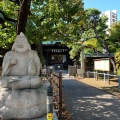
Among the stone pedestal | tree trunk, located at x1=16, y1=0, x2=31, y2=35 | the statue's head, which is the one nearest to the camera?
the stone pedestal

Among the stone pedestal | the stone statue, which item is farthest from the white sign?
the stone pedestal

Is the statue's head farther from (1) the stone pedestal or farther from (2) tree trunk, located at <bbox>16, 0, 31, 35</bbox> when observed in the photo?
(2) tree trunk, located at <bbox>16, 0, 31, 35</bbox>

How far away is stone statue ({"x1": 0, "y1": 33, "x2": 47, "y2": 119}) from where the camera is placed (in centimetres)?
458

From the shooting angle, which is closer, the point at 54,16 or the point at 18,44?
the point at 18,44

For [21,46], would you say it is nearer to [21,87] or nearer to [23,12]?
[21,87]

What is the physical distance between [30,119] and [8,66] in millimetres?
1416

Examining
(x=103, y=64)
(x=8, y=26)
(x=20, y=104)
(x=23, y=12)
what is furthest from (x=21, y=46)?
(x=103, y=64)

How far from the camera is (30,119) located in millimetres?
4668

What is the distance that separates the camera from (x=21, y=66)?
5078 mm

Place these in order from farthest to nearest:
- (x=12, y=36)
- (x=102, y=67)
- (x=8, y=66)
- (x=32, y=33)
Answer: (x=102, y=67)
(x=12, y=36)
(x=32, y=33)
(x=8, y=66)

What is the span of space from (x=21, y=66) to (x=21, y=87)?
2.07 feet

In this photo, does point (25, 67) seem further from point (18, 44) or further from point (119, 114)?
point (119, 114)

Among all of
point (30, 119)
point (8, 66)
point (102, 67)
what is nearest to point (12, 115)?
point (30, 119)

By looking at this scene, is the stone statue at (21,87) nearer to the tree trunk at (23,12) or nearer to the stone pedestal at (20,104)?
the stone pedestal at (20,104)
